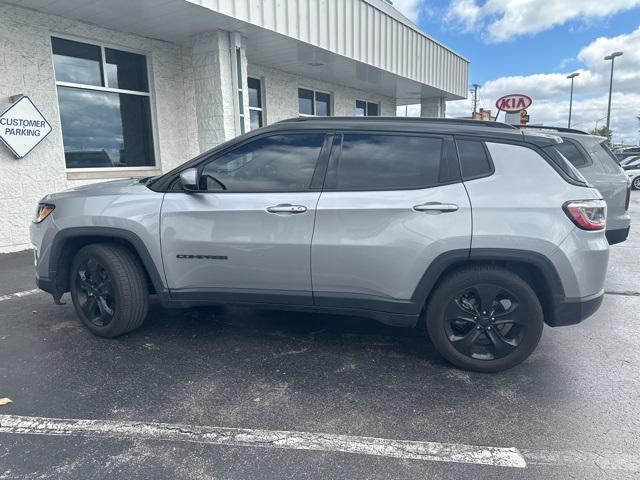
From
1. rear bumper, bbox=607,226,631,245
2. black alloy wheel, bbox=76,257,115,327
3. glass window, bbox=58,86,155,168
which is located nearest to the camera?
black alloy wheel, bbox=76,257,115,327

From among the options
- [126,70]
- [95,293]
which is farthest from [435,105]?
[95,293]

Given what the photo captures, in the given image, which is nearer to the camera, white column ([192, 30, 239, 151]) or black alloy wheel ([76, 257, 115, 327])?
black alloy wheel ([76, 257, 115, 327])

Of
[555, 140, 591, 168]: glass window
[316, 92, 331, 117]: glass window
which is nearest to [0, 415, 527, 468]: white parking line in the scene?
[555, 140, 591, 168]: glass window

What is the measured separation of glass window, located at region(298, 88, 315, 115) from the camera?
41.3ft

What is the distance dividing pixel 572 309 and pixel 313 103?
11.1m

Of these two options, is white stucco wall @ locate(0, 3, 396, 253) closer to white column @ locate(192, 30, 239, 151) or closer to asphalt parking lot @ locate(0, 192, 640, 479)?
white column @ locate(192, 30, 239, 151)

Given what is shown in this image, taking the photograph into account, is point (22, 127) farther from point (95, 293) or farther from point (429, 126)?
point (429, 126)

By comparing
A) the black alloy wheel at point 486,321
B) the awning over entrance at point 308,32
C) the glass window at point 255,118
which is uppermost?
the awning over entrance at point 308,32

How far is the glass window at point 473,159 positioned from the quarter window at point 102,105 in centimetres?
705

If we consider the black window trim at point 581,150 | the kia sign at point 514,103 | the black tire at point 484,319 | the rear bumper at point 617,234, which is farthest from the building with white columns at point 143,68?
the rear bumper at point 617,234

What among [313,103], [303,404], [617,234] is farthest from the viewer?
[313,103]

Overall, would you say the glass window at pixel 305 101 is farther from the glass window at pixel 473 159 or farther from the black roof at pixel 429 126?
the glass window at pixel 473 159

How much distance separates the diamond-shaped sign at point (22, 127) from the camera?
263 inches

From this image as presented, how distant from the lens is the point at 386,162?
10.8 ft
